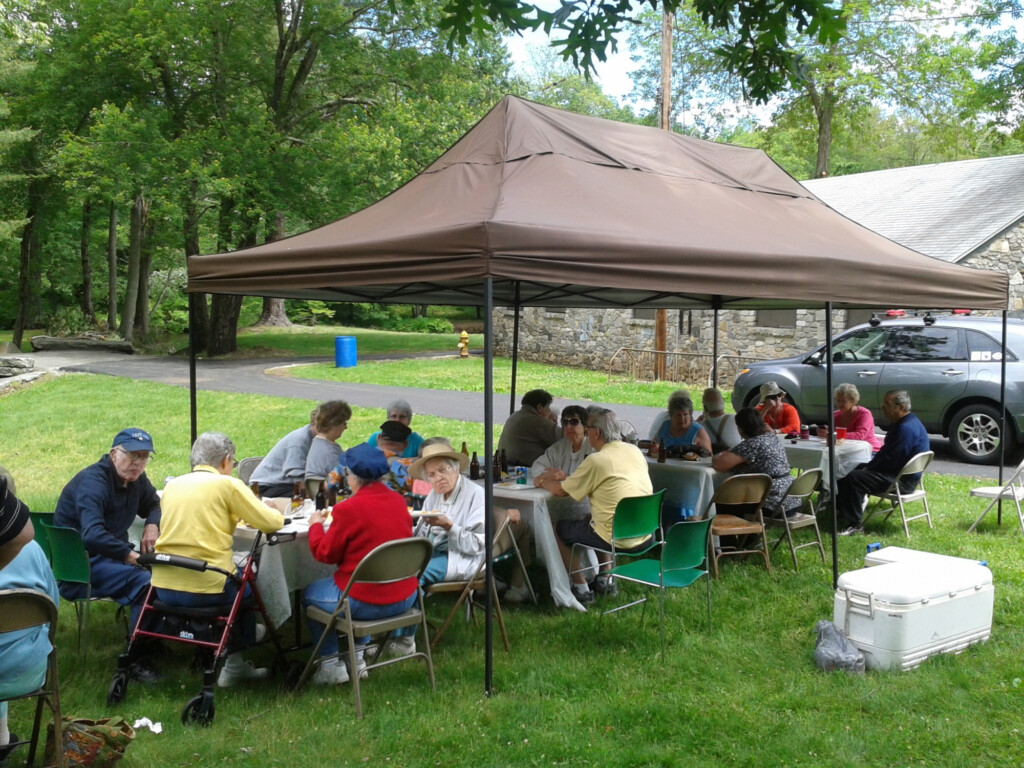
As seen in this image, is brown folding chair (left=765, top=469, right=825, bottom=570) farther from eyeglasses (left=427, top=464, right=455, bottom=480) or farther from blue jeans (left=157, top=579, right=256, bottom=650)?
blue jeans (left=157, top=579, right=256, bottom=650)

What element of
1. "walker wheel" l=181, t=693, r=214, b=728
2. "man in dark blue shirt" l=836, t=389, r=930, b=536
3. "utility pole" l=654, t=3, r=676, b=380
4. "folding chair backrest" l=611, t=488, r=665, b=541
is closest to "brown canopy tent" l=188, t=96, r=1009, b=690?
"man in dark blue shirt" l=836, t=389, r=930, b=536

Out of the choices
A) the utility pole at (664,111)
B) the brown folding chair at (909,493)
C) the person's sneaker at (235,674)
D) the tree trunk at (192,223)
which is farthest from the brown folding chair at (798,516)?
the tree trunk at (192,223)

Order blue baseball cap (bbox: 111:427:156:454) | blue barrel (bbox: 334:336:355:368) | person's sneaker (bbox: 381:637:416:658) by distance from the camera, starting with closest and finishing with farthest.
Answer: blue baseball cap (bbox: 111:427:156:454) → person's sneaker (bbox: 381:637:416:658) → blue barrel (bbox: 334:336:355:368)

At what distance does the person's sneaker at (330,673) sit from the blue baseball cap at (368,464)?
38.4 inches

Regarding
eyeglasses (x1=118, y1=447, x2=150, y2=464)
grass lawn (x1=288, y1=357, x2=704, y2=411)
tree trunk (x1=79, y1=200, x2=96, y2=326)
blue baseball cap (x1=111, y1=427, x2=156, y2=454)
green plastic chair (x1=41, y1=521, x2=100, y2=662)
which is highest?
tree trunk (x1=79, y1=200, x2=96, y2=326)

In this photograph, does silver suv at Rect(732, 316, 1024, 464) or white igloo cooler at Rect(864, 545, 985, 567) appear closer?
white igloo cooler at Rect(864, 545, 985, 567)

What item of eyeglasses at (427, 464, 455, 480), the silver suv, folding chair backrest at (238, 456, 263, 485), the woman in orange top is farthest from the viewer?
the silver suv

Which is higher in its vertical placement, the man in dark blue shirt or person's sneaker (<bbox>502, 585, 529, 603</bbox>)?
the man in dark blue shirt

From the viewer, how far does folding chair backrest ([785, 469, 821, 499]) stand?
6449 mm

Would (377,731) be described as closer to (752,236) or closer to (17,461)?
(752,236)

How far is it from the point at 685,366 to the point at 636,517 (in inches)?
573

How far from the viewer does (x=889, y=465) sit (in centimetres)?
739

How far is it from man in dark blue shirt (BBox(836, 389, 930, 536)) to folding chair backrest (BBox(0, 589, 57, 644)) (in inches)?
240

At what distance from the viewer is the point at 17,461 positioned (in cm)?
1087
